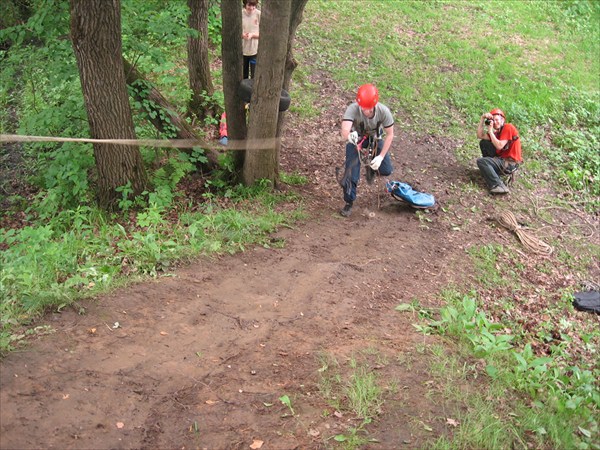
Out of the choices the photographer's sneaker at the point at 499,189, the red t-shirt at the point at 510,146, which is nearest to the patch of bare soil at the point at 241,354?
the photographer's sneaker at the point at 499,189

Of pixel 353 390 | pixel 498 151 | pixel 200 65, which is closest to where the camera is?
pixel 353 390

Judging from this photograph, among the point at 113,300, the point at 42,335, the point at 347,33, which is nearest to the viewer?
the point at 42,335

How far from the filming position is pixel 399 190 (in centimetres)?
764

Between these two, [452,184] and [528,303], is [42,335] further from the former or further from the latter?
[452,184]

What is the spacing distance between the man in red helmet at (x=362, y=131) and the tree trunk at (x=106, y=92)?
2.59 metres

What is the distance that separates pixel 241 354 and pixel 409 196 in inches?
159

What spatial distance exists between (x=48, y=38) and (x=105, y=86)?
3.56 feet

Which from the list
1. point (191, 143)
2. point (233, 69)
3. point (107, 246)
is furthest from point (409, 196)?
point (107, 246)

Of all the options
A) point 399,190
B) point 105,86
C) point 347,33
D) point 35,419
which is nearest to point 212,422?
point 35,419

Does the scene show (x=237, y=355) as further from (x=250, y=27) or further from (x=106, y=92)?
(x=250, y=27)

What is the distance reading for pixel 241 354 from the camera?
4.38 metres

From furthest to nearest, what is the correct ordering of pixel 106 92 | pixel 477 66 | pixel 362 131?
pixel 477 66
pixel 362 131
pixel 106 92

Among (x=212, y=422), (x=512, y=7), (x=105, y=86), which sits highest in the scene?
(x=512, y=7)

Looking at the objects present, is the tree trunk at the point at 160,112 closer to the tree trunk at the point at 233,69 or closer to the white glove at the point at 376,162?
the tree trunk at the point at 233,69
